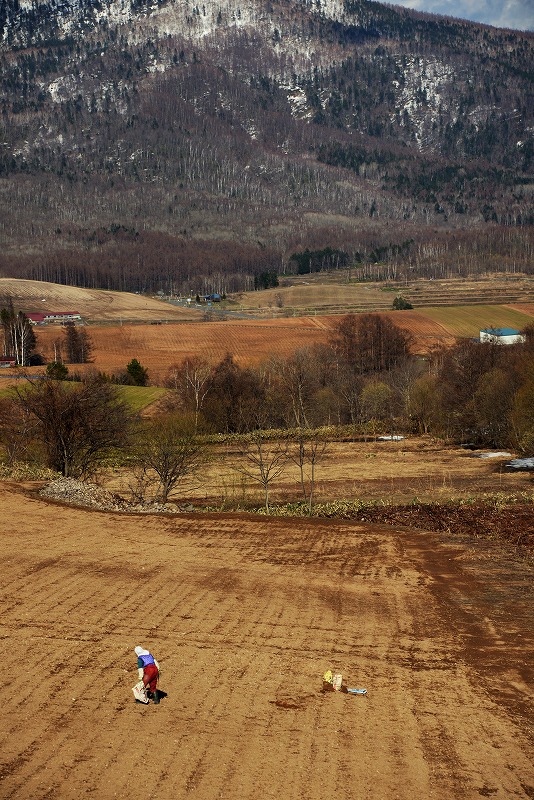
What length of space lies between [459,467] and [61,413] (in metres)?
21.1

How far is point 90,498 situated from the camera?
31125 mm

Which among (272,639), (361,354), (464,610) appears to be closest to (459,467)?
(464,610)

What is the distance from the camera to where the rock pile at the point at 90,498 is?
30633 millimetres

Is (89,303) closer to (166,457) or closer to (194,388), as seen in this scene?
(194,388)

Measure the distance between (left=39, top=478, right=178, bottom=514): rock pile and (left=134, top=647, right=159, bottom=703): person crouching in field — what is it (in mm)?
15630

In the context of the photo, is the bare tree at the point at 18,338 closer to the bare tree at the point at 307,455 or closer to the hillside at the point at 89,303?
the hillside at the point at 89,303

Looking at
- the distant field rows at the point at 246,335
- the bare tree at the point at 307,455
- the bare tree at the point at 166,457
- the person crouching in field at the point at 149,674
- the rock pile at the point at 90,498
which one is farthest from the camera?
the distant field rows at the point at 246,335

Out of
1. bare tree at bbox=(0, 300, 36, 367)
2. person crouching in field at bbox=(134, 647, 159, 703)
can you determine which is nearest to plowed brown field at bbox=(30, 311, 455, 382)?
bare tree at bbox=(0, 300, 36, 367)

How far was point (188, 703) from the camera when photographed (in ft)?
48.2

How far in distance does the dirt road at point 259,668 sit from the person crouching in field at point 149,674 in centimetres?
21

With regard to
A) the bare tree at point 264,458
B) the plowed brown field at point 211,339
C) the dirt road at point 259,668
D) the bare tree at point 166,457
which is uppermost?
the dirt road at point 259,668

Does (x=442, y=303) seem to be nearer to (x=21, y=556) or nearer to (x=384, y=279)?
(x=384, y=279)

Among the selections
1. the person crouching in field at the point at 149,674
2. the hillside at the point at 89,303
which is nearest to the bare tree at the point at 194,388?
the person crouching in field at the point at 149,674

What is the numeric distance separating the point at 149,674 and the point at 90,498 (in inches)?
674
